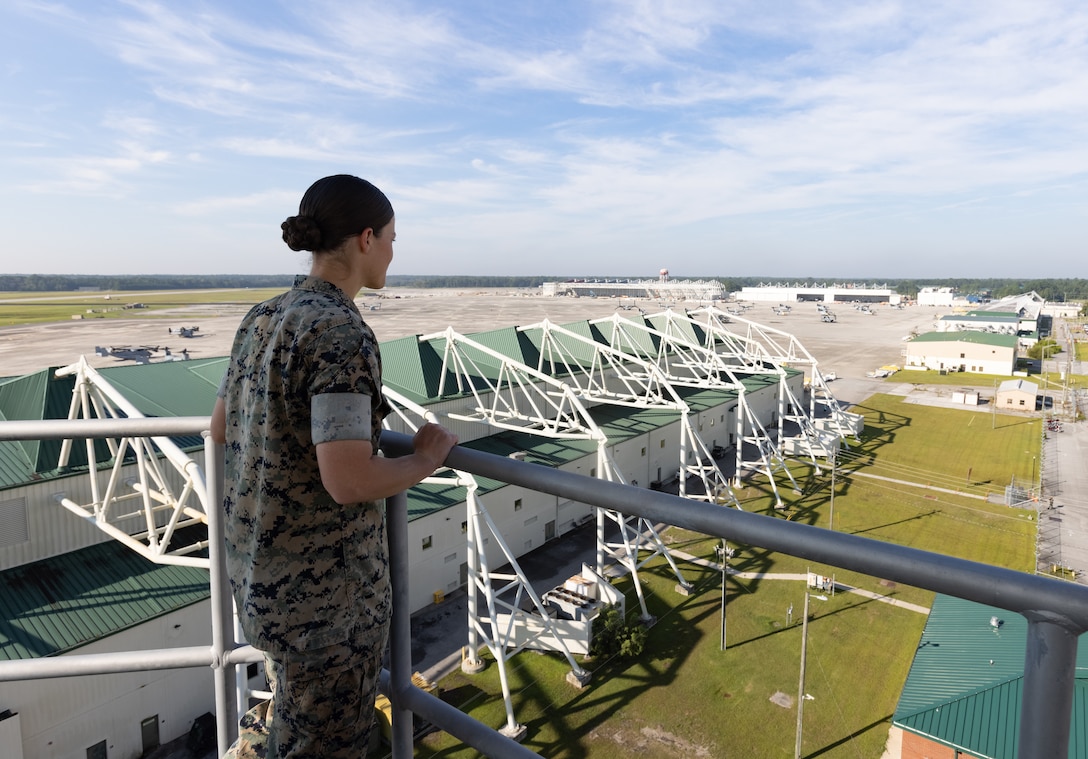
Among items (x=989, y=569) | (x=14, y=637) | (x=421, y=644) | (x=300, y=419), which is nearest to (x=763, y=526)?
(x=989, y=569)

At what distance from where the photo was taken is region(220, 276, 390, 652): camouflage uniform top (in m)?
2.07

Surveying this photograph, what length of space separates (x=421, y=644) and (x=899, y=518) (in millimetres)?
21940

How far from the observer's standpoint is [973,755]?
445 inches

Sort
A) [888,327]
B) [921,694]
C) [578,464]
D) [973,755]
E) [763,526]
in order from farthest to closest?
[888,327]
[578,464]
[921,694]
[973,755]
[763,526]

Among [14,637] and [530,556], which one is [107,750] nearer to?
[14,637]

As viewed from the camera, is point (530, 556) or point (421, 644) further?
point (530, 556)

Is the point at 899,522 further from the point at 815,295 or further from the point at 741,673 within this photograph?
the point at 815,295

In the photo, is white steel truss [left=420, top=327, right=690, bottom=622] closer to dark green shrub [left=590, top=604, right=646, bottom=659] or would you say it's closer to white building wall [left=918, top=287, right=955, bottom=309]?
dark green shrub [left=590, top=604, right=646, bottom=659]

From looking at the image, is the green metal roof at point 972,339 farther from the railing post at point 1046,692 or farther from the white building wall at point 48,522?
the railing post at point 1046,692

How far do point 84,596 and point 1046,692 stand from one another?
1955 cm

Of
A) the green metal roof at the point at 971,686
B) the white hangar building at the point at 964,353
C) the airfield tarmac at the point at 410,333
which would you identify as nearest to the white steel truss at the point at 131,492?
the green metal roof at the point at 971,686

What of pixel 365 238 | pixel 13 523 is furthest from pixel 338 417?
pixel 13 523

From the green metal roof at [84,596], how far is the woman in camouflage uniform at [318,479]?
51.3 feet

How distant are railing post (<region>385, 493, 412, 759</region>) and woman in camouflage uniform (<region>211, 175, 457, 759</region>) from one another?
0.71ft
